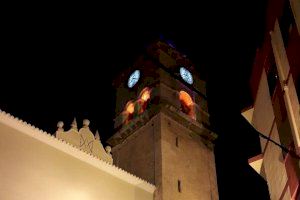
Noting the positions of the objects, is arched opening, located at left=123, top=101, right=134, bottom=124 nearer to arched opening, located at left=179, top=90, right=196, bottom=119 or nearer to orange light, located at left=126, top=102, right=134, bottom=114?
orange light, located at left=126, top=102, right=134, bottom=114

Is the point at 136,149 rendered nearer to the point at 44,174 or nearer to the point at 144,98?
the point at 144,98

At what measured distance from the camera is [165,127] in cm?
1877

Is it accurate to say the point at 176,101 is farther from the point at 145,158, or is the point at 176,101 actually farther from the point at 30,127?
the point at 30,127

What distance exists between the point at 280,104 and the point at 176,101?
9443 millimetres

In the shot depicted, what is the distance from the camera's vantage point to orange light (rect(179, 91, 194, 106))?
21.6 meters

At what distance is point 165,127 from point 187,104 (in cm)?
319

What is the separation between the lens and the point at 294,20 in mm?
10352

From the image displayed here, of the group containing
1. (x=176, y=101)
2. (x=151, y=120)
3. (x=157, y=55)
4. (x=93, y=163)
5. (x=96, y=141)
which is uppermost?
(x=157, y=55)

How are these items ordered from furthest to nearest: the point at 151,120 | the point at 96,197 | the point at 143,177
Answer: the point at 151,120, the point at 143,177, the point at 96,197

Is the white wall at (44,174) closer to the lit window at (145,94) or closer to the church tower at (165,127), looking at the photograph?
the church tower at (165,127)

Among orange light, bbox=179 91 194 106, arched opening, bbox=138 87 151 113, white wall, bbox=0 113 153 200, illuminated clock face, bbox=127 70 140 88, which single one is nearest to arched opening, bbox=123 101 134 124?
arched opening, bbox=138 87 151 113

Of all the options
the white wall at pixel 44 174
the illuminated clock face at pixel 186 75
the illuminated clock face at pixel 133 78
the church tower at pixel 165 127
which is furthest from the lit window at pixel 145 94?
the white wall at pixel 44 174

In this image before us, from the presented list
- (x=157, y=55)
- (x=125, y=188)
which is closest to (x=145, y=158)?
(x=125, y=188)

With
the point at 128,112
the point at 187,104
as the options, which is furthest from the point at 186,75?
the point at 128,112
